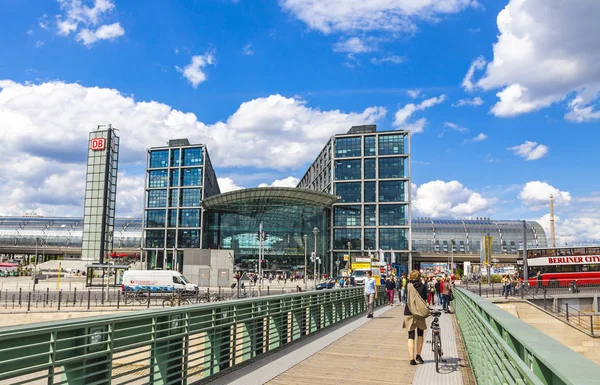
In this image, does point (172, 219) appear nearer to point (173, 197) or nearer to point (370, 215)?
point (173, 197)

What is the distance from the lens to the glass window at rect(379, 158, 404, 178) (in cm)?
9375

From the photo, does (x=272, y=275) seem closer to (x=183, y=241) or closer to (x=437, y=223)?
(x=183, y=241)

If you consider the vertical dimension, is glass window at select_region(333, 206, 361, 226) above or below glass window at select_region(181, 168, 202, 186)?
below

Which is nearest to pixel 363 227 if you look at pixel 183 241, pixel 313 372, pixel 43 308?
pixel 183 241

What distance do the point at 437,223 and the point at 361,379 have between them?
132 meters

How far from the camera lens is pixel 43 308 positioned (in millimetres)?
30328

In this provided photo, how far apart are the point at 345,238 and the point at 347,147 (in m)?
16.7

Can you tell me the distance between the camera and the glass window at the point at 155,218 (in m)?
104

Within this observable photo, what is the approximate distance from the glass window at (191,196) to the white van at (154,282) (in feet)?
199

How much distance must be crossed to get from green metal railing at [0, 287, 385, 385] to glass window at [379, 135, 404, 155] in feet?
274

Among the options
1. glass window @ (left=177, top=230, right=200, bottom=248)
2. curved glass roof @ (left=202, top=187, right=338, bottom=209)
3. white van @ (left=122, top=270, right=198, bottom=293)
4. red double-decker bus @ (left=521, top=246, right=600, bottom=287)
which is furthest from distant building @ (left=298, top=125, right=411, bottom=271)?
white van @ (left=122, top=270, right=198, bottom=293)

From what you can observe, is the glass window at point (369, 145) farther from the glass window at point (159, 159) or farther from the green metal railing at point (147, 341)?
the green metal railing at point (147, 341)

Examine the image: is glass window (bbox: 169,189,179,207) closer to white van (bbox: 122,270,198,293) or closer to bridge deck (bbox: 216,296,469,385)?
white van (bbox: 122,270,198,293)

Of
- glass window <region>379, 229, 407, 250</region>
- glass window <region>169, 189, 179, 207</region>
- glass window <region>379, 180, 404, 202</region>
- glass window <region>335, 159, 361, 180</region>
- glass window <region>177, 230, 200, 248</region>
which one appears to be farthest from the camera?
glass window <region>169, 189, 179, 207</region>
